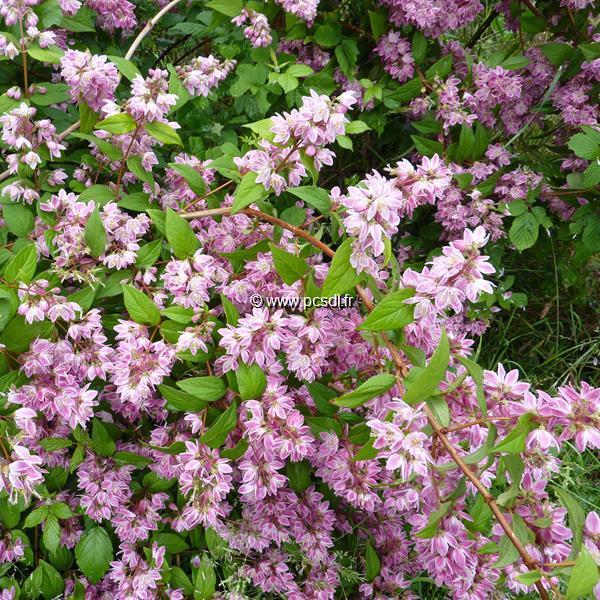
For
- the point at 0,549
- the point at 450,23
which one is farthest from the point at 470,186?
the point at 0,549

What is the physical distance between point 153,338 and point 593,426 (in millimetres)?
1064

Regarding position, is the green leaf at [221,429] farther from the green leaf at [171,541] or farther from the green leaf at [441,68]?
the green leaf at [441,68]

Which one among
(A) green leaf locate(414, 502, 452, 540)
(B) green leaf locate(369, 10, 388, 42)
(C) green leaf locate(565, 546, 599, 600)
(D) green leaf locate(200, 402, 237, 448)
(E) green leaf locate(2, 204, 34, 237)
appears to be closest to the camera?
(C) green leaf locate(565, 546, 599, 600)

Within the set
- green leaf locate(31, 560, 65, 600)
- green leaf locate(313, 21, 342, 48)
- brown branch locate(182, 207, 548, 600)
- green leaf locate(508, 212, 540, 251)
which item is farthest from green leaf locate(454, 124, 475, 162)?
green leaf locate(31, 560, 65, 600)

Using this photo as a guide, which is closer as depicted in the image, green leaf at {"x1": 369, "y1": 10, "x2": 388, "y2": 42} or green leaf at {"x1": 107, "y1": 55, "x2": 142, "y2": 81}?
green leaf at {"x1": 107, "y1": 55, "x2": 142, "y2": 81}

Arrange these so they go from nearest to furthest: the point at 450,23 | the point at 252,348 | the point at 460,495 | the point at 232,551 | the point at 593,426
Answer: the point at 593,426
the point at 460,495
the point at 252,348
the point at 232,551
the point at 450,23

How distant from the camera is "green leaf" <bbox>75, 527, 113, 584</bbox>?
5.60 feet

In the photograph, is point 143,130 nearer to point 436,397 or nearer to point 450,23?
point 436,397

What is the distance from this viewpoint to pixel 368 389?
131cm

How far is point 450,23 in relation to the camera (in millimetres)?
2393

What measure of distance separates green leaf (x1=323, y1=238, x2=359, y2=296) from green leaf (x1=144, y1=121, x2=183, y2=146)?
68 centimetres

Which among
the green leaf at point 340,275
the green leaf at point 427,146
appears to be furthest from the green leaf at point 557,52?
the green leaf at point 340,275

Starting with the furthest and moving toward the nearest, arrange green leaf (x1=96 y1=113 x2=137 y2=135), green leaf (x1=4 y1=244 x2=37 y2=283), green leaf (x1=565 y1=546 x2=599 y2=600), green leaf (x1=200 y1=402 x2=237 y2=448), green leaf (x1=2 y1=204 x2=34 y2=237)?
green leaf (x1=2 y1=204 x2=34 y2=237), green leaf (x1=96 y1=113 x2=137 y2=135), green leaf (x1=4 y1=244 x2=37 y2=283), green leaf (x1=200 y1=402 x2=237 y2=448), green leaf (x1=565 y1=546 x2=599 y2=600)

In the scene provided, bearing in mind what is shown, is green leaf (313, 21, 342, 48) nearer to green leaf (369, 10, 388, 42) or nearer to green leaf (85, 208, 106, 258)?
green leaf (369, 10, 388, 42)
